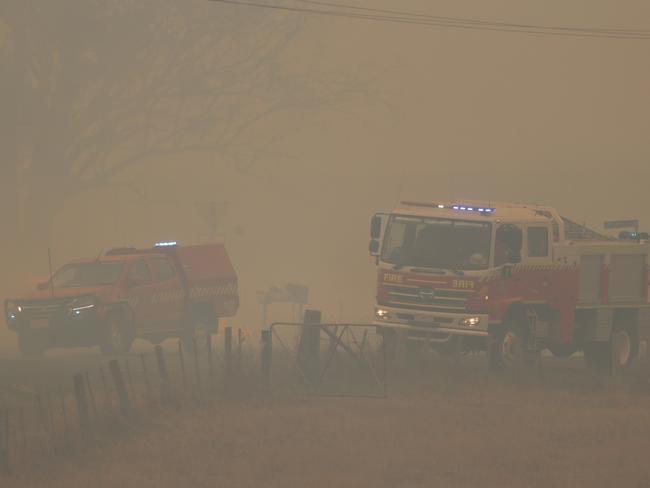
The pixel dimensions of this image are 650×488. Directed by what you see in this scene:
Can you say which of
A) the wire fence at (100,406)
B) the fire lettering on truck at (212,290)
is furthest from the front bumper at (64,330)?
the wire fence at (100,406)

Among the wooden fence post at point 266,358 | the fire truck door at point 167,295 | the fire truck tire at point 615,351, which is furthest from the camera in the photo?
the fire truck door at point 167,295

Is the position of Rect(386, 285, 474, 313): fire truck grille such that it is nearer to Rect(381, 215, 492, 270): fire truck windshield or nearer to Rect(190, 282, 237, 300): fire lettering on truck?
Rect(381, 215, 492, 270): fire truck windshield

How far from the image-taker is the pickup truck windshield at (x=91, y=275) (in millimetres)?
26203

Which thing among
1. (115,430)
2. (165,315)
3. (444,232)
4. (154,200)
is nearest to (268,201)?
(154,200)

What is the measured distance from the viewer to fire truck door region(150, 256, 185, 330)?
26.7 m

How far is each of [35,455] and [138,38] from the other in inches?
1523

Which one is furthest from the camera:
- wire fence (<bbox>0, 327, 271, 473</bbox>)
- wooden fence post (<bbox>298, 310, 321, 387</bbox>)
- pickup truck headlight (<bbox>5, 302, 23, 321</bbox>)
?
pickup truck headlight (<bbox>5, 302, 23, 321</bbox>)

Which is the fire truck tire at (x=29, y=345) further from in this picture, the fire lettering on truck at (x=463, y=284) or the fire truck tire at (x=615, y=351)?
the fire truck tire at (x=615, y=351)

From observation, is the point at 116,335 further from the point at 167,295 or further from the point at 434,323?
the point at 434,323

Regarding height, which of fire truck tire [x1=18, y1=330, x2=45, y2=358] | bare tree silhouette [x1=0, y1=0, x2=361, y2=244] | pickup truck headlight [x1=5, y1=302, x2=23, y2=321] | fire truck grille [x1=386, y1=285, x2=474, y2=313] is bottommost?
fire truck tire [x1=18, y1=330, x2=45, y2=358]

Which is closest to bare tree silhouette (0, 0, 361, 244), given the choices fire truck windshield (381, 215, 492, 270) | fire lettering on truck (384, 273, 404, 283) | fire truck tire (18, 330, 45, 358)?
fire truck tire (18, 330, 45, 358)

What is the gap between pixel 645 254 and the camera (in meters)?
23.2

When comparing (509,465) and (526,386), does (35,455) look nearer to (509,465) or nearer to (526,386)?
(509,465)

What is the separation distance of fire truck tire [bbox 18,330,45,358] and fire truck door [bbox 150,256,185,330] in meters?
2.19
